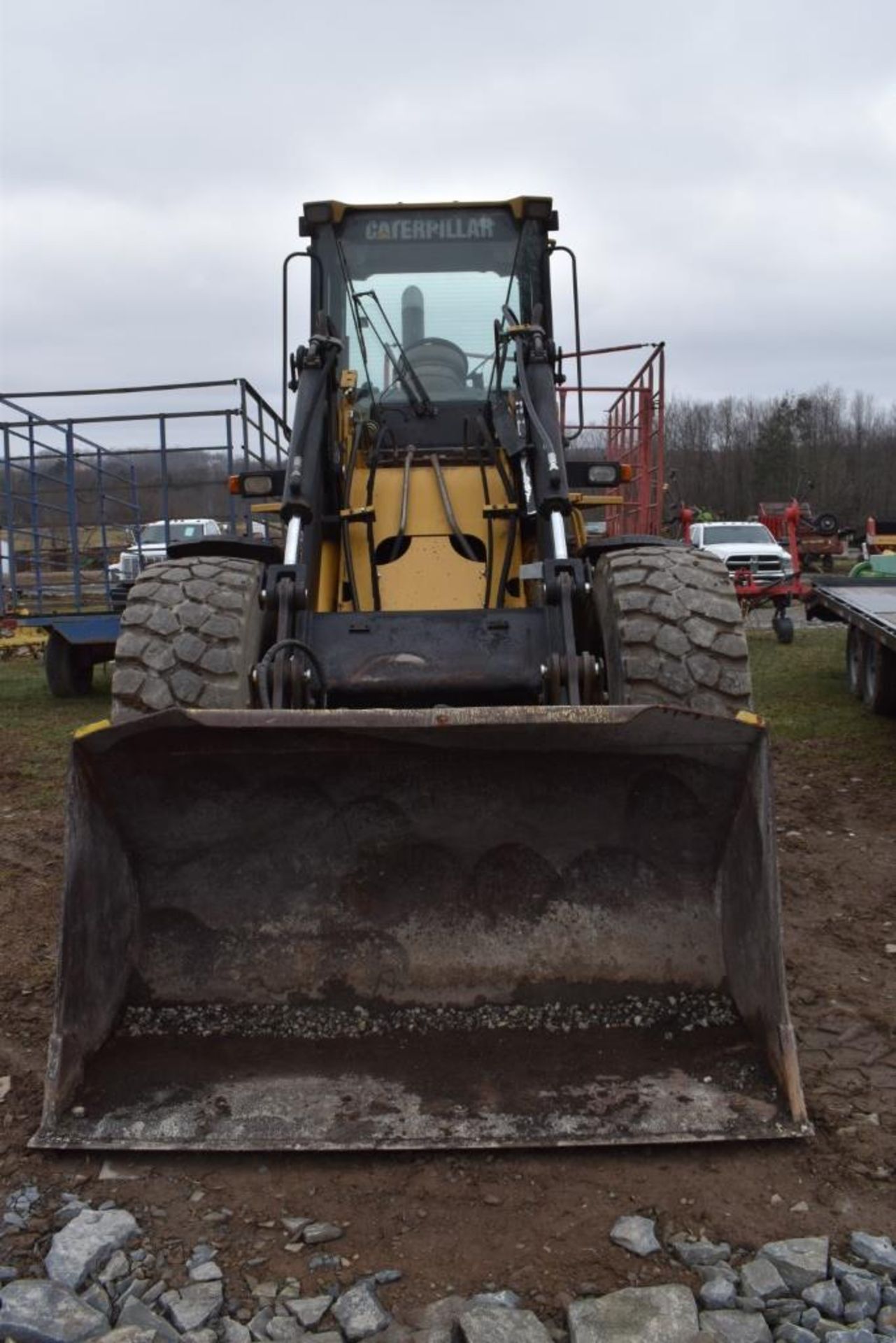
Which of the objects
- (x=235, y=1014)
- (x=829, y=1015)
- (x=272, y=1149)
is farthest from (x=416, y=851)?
(x=829, y=1015)

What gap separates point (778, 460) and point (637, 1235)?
59.1m

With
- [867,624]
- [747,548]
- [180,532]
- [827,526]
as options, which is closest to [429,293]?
[867,624]

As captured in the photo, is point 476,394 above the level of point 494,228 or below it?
below

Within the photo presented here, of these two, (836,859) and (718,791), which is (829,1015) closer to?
(718,791)

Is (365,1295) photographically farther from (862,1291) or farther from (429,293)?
(429,293)

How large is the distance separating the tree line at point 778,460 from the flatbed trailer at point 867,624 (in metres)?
44.2

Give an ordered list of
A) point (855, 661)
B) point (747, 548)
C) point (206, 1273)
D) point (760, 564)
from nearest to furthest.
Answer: point (206, 1273) < point (855, 661) < point (760, 564) < point (747, 548)

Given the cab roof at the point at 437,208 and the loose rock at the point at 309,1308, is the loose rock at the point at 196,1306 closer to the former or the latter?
the loose rock at the point at 309,1308

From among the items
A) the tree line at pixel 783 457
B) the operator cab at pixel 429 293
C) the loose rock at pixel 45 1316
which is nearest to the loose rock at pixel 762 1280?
the loose rock at pixel 45 1316

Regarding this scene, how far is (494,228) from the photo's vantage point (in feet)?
18.0

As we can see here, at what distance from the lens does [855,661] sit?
1086 cm

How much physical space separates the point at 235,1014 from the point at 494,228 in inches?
146

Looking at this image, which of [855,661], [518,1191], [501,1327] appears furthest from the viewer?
[855,661]

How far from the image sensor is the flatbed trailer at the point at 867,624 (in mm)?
9148
